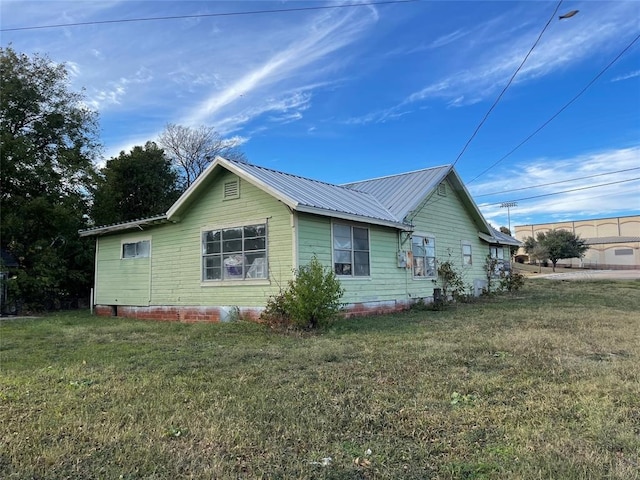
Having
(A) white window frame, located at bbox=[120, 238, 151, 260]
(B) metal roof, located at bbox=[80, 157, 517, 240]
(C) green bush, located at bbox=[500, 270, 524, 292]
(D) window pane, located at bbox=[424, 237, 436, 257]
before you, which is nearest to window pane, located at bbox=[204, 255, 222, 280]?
(B) metal roof, located at bbox=[80, 157, 517, 240]

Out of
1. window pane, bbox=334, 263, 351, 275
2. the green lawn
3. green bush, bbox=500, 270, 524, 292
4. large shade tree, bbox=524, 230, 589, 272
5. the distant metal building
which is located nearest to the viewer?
the green lawn

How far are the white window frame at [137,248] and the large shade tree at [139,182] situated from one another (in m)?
9.54

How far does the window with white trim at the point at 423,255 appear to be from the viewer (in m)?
14.2

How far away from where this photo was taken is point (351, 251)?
11656mm

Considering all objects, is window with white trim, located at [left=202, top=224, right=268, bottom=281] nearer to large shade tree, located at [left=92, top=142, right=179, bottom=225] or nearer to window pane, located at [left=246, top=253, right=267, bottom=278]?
window pane, located at [left=246, top=253, right=267, bottom=278]

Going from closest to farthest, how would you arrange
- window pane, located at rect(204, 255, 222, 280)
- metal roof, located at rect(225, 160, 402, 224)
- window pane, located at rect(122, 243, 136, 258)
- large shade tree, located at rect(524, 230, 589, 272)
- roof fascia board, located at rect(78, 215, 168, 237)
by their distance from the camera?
metal roof, located at rect(225, 160, 402, 224)
window pane, located at rect(204, 255, 222, 280)
roof fascia board, located at rect(78, 215, 168, 237)
window pane, located at rect(122, 243, 136, 258)
large shade tree, located at rect(524, 230, 589, 272)

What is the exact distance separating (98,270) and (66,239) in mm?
→ 5084

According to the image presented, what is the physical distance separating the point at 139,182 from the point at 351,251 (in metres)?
18.0

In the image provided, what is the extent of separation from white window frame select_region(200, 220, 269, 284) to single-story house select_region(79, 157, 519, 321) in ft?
0.09

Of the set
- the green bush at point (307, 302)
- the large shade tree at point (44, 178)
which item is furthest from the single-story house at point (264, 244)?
the large shade tree at point (44, 178)

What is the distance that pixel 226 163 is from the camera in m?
11.1

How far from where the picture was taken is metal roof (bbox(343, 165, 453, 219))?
13.6m

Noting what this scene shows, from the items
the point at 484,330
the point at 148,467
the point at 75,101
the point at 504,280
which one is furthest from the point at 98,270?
the point at 504,280

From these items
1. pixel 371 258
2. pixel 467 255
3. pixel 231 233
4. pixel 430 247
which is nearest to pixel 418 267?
pixel 430 247
